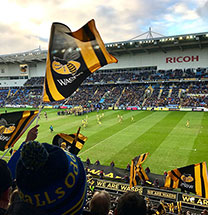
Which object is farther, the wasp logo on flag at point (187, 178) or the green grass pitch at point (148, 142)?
the green grass pitch at point (148, 142)

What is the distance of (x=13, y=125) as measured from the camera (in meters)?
6.52

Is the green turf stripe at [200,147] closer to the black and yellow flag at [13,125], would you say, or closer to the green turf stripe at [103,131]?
the green turf stripe at [103,131]

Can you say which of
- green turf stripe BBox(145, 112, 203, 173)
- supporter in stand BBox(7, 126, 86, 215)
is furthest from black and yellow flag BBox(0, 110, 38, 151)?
green turf stripe BBox(145, 112, 203, 173)

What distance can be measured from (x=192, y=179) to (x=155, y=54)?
5407 centimetres

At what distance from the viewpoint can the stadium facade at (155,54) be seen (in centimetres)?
4936

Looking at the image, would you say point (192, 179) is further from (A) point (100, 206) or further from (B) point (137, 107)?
(B) point (137, 107)

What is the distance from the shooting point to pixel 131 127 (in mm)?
28578

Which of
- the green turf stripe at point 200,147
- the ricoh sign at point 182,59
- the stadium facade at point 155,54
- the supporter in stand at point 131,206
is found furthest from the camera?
the ricoh sign at point 182,59

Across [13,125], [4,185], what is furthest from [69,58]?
[4,185]

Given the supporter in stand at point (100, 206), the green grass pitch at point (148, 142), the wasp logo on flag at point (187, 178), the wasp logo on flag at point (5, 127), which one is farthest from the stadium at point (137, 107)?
the supporter in stand at point (100, 206)

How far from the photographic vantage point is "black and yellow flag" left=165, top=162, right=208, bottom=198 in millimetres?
8048

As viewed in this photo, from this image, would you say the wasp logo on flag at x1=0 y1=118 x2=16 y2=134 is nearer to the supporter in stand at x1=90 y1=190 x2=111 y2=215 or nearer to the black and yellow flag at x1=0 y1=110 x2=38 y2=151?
the black and yellow flag at x1=0 y1=110 x2=38 y2=151

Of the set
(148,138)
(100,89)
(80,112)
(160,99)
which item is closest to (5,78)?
(100,89)

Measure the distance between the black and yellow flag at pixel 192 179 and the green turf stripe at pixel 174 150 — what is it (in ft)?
20.9
